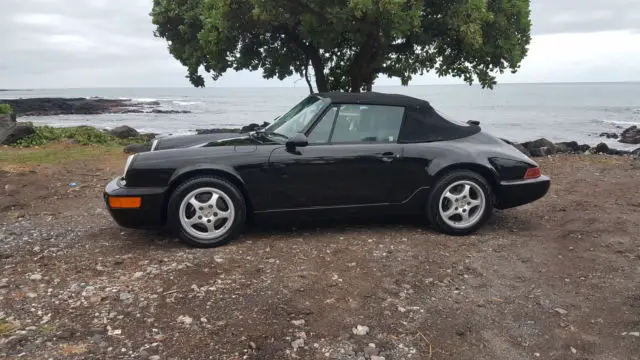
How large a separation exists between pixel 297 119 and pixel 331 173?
31.5 inches

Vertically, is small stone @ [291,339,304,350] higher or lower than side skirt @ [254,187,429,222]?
lower

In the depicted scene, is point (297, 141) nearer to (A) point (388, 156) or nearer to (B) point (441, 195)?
(A) point (388, 156)

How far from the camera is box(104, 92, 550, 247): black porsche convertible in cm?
473

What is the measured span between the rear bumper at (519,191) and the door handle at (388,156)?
1.18 metres

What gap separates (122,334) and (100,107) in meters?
72.4

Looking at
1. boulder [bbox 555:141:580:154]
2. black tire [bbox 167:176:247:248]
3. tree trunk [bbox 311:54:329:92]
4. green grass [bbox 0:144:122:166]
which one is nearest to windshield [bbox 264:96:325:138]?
black tire [bbox 167:176:247:248]

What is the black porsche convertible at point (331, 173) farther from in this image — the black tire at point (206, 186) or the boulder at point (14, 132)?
the boulder at point (14, 132)

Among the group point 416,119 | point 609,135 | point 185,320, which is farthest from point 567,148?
point 185,320

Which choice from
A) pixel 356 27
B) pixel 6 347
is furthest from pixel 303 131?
pixel 356 27

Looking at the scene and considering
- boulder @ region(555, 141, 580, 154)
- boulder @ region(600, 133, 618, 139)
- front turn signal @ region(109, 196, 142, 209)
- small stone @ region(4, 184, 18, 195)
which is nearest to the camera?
front turn signal @ region(109, 196, 142, 209)

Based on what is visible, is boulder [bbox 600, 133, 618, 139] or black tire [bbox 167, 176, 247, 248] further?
boulder [bbox 600, 133, 618, 139]

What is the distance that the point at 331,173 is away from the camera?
16.5 feet

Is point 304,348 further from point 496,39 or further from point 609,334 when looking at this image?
point 496,39

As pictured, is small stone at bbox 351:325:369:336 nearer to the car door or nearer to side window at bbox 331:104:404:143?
the car door
